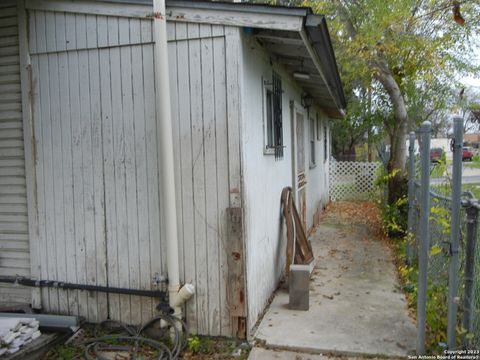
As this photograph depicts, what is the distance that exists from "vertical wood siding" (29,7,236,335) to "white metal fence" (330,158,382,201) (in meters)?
10.9

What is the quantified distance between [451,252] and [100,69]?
3.34 m

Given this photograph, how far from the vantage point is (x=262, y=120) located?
4.50 metres

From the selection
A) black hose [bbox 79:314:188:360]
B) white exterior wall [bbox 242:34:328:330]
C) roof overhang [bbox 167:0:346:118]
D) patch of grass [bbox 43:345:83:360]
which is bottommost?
patch of grass [bbox 43:345:83:360]

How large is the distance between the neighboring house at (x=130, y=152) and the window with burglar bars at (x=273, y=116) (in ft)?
1.07

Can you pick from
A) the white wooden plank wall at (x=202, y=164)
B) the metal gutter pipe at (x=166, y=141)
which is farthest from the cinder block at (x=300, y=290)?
the metal gutter pipe at (x=166, y=141)

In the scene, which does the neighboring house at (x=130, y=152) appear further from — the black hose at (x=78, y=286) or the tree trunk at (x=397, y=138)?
the tree trunk at (x=397, y=138)

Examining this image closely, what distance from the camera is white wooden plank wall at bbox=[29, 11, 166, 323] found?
380 cm

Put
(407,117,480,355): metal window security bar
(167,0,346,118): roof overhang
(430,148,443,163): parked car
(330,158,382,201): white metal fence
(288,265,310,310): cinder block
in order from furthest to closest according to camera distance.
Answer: (330,158,382,201): white metal fence < (288,265,310,310): cinder block < (430,148,443,163): parked car < (167,0,346,118): roof overhang < (407,117,480,355): metal window security bar

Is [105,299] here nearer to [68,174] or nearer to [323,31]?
[68,174]

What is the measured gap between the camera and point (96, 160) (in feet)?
12.9

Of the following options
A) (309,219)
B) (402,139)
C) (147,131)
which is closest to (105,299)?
(147,131)

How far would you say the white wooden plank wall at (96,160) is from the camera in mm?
3799

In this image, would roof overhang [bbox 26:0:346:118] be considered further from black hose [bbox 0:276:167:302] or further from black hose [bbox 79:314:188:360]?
black hose [bbox 79:314:188:360]

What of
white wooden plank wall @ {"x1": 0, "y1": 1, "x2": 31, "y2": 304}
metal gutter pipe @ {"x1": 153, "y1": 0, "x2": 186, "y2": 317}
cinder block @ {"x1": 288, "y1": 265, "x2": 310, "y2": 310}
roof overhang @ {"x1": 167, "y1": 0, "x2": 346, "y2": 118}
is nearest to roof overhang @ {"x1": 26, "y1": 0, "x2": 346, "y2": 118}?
roof overhang @ {"x1": 167, "y1": 0, "x2": 346, "y2": 118}
